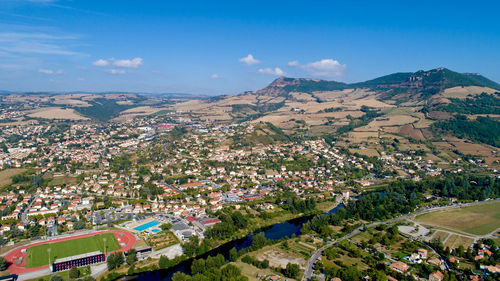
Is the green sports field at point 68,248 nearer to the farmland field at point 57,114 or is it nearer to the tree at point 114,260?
the tree at point 114,260

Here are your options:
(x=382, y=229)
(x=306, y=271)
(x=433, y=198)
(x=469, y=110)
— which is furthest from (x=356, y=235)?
(x=469, y=110)

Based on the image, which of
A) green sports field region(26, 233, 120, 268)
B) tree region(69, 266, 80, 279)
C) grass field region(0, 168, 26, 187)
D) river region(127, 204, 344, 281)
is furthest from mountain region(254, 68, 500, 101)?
tree region(69, 266, 80, 279)

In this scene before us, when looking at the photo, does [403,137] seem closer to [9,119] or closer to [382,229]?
[382,229]

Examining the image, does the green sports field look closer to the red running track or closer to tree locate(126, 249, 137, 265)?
the red running track

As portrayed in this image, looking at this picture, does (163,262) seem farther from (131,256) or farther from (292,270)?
(292,270)

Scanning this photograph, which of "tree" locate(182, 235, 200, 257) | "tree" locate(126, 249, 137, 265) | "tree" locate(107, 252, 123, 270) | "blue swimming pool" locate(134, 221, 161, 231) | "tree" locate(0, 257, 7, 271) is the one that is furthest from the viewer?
"blue swimming pool" locate(134, 221, 161, 231)

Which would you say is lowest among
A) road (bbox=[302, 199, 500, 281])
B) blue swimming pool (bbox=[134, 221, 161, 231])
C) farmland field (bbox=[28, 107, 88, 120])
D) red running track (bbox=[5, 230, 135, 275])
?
red running track (bbox=[5, 230, 135, 275])

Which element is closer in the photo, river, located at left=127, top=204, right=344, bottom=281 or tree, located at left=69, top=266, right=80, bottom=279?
tree, located at left=69, top=266, right=80, bottom=279

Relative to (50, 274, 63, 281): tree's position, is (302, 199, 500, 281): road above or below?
below
